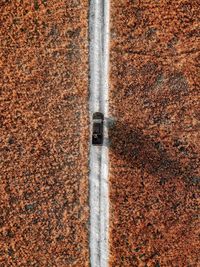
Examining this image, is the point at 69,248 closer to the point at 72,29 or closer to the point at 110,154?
the point at 110,154

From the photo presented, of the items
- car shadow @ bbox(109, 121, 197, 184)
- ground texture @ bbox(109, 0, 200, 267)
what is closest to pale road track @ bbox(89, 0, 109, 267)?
ground texture @ bbox(109, 0, 200, 267)

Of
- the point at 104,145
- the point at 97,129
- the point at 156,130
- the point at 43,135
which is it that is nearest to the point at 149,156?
the point at 156,130

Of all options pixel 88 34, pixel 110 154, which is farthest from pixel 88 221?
pixel 88 34

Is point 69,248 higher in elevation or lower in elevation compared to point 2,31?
lower

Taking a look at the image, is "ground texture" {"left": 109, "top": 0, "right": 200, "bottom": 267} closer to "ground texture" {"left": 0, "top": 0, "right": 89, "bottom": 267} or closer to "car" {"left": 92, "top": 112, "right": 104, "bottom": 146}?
"car" {"left": 92, "top": 112, "right": 104, "bottom": 146}

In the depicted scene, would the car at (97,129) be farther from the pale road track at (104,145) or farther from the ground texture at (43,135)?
the ground texture at (43,135)

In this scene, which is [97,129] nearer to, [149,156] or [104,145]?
[104,145]

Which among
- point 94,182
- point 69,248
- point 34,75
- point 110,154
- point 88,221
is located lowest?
point 69,248

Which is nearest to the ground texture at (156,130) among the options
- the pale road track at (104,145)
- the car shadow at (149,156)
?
the car shadow at (149,156)
